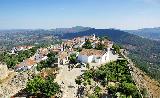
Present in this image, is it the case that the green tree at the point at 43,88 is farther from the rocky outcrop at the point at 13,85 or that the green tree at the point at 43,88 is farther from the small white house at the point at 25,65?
the small white house at the point at 25,65

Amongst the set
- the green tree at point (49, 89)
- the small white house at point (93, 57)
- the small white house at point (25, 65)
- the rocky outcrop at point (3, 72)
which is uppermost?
the small white house at point (93, 57)

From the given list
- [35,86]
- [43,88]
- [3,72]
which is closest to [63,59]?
[3,72]

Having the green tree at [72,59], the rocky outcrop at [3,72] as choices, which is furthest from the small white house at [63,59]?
the rocky outcrop at [3,72]

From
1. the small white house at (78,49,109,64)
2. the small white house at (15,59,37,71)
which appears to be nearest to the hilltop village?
the small white house at (78,49,109,64)

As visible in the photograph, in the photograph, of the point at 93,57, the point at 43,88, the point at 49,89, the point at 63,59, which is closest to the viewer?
the point at 49,89

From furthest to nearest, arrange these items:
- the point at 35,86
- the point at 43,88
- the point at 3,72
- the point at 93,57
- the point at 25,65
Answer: the point at 25,65
the point at 93,57
the point at 3,72
the point at 35,86
the point at 43,88

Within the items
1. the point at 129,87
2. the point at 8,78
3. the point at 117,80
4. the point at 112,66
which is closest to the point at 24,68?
the point at 8,78

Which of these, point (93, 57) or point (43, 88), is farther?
point (93, 57)

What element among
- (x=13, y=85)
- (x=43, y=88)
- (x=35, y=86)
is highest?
(x=35, y=86)

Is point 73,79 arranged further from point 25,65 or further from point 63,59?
point 25,65

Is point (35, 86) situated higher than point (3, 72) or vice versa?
point (35, 86)

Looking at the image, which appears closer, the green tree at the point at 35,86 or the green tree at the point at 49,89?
the green tree at the point at 49,89
